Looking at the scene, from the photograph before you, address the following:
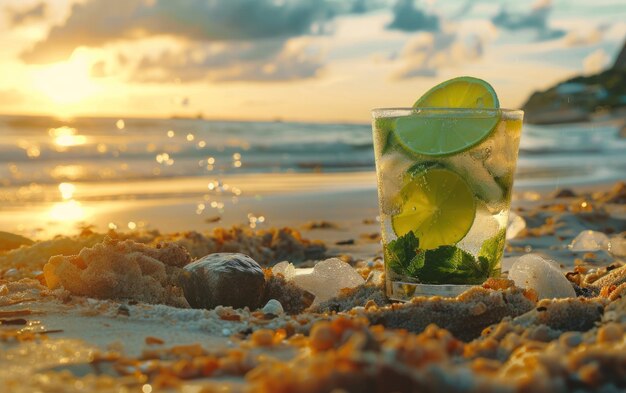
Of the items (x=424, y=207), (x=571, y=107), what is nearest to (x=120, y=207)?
(x=424, y=207)

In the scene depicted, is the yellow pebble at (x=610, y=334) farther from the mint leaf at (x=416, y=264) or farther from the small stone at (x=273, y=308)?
the small stone at (x=273, y=308)

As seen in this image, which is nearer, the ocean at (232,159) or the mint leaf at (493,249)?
the mint leaf at (493,249)

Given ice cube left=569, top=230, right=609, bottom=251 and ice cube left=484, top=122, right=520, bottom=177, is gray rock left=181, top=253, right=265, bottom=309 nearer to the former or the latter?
ice cube left=484, top=122, right=520, bottom=177

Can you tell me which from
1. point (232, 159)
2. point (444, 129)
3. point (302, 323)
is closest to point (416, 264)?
point (444, 129)

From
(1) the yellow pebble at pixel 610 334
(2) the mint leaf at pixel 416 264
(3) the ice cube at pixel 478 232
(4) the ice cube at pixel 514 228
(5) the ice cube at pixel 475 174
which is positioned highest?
(5) the ice cube at pixel 475 174

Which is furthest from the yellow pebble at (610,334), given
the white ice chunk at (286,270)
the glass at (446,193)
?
the white ice chunk at (286,270)

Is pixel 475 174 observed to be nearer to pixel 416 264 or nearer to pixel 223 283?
pixel 416 264

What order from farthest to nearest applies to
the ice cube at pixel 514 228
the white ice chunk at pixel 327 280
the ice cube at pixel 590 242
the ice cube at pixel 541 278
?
the ice cube at pixel 514 228
the ice cube at pixel 590 242
the white ice chunk at pixel 327 280
the ice cube at pixel 541 278
